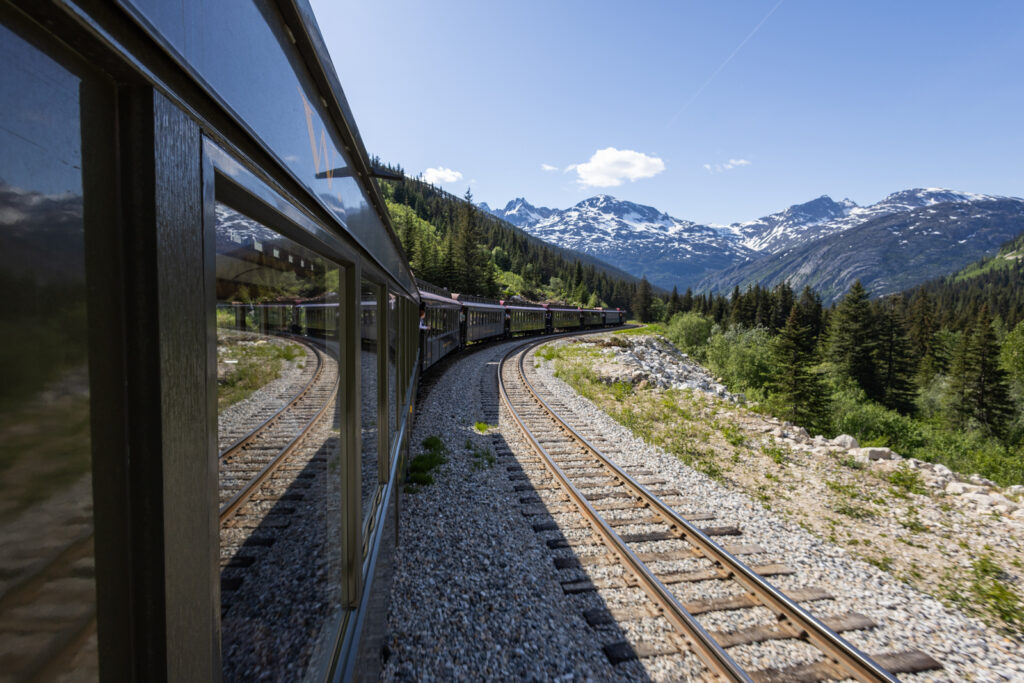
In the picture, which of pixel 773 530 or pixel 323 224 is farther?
pixel 773 530

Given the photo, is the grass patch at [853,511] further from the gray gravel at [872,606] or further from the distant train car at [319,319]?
the distant train car at [319,319]

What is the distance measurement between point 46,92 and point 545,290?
329 ft

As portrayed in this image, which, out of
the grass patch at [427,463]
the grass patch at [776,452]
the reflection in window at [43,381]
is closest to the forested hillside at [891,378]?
the grass patch at [776,452]

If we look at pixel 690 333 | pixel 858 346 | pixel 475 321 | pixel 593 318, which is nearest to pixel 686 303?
pixel 690 333

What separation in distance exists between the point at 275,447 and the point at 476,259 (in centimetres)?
6528

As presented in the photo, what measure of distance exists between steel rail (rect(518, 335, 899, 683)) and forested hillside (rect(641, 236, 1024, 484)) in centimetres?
1104

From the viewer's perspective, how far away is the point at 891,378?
48.8 m

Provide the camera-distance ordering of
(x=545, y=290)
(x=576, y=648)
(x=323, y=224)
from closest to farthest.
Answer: (x=323, y=224), (x=576, y=648), (x=545, y=290)

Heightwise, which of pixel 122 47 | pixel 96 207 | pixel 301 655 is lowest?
pixel 301 655

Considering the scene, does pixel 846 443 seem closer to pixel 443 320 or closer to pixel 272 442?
pixel 272 442

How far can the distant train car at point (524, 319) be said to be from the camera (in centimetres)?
3469

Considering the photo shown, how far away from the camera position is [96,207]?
0.67 meters

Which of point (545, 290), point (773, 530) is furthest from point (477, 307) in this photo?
point (545, 290)

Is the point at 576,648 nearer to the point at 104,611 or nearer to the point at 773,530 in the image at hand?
the point at 773,530
